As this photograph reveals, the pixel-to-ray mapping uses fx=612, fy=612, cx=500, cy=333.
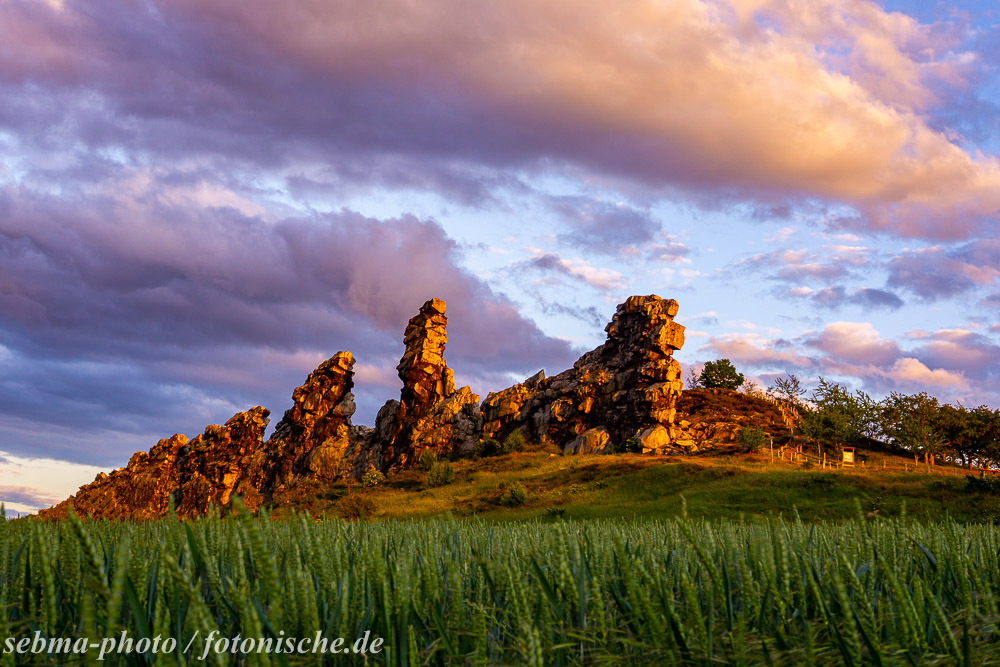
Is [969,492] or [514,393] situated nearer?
[969,492]

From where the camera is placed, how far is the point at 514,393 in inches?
3236

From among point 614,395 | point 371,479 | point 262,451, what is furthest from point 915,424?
point 262,451

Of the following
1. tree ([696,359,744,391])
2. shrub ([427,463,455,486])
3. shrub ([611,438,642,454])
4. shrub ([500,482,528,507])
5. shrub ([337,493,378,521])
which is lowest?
shrub ([337,493,378,521])

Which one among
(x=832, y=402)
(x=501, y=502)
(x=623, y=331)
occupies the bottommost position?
(x=501, y=502)

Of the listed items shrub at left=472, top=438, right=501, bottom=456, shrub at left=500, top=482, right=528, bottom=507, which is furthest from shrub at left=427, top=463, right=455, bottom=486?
shrub at left=472, top=438, right=501, bottom=456

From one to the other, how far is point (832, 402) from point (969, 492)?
131ft

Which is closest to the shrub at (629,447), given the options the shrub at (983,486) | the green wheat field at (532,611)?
the shrub at (983,486)

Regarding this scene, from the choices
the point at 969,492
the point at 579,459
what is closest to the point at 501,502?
the point at 579,459

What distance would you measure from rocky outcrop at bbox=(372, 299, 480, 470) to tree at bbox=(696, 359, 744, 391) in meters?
36.3

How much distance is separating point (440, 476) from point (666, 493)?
877 inches

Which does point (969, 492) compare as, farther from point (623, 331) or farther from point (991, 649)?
point (623, 331)

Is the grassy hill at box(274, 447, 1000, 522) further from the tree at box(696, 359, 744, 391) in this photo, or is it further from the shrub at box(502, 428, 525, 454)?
the tree at box(696, 359, 744, 391)

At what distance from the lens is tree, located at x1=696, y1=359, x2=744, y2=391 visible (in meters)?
92.2

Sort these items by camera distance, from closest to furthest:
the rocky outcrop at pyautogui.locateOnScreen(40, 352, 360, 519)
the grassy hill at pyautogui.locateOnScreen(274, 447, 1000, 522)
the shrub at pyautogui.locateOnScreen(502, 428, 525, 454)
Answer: the grassy hill at pyautogui.locateOnScreen(274, 447, 1000, 522) → the shrub at pyautogui.locateOnScreen(502, 428, 525, 454) → the rocky outcrop at pyautogui.locateOnScreen(40, 352, 360, 519)
